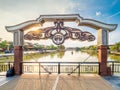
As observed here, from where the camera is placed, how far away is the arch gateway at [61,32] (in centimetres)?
1002

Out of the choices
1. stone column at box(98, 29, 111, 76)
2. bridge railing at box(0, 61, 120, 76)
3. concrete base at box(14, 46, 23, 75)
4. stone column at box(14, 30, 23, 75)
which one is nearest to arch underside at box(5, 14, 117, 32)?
stone column at box(98, 29, 111, 76)

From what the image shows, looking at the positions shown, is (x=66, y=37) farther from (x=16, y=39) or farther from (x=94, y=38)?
(x=16, y=39)

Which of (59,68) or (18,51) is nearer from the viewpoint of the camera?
(18,51)

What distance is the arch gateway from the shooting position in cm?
1002

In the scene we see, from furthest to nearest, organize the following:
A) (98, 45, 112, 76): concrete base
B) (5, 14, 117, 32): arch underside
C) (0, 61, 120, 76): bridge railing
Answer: (0, 61, 120, 76): bridge railing
(98, 45, 112, 76): concrete base
(5, 14, 117, 32): arch underside

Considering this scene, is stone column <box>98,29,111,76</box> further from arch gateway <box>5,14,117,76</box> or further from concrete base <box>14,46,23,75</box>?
concrete base <box>14,46,23,75</box>

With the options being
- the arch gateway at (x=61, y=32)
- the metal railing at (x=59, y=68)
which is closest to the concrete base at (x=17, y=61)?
the arch gateway at (x=61, y=32)

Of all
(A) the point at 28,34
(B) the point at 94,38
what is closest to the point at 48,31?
(A) the point at 28,34

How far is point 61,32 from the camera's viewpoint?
33.6ft

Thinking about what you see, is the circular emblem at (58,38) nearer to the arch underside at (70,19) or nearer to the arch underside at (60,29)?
the arch underside at (60,29)

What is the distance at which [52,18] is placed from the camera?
10.1 m

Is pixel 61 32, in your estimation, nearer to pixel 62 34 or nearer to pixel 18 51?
pixel 62 34

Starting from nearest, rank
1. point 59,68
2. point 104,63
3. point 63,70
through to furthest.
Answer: point 104,63
point 59,68
point 63,70

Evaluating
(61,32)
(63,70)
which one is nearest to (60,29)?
(61,32)
